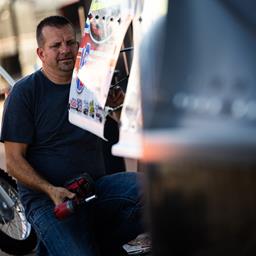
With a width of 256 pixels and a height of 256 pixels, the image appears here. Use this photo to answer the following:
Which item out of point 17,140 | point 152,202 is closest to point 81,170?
point 17,140

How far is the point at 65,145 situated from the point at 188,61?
1.84 meters

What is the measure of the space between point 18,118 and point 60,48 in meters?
0.41

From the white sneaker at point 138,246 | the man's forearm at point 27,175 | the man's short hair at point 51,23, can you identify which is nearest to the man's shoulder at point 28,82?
the man's short hair at point 51,23

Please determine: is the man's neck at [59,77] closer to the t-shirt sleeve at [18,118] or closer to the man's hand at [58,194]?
the t-shirt sleeve at [18,118]

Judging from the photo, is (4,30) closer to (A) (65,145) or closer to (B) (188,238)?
(A) (65,145)

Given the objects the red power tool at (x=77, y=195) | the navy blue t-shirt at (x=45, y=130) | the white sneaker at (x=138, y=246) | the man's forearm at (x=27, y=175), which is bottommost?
the white sneaker at (x=138, y=246)

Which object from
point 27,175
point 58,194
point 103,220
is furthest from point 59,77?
point 103,220

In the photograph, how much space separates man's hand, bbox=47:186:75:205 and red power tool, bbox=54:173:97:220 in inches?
1.2

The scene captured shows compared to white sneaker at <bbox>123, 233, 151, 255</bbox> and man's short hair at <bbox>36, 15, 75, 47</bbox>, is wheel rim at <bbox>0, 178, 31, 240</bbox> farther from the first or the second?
man's short hair at <bbox>36, 15, 75, 47</bbox>

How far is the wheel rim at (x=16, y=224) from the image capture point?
4.38m

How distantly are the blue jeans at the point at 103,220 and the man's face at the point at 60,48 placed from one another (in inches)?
24.3

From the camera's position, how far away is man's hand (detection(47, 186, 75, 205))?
311 centimetres

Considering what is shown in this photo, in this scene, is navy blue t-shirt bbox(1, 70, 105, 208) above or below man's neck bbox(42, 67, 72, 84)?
below

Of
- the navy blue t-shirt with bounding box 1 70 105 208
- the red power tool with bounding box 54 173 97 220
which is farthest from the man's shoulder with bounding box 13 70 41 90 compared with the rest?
the red power tool with bounding box 54 173 97 220
